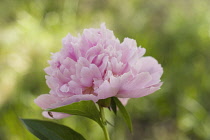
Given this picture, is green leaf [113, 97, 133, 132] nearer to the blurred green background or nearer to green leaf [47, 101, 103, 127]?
green leaf [47, 101, 103, 127]

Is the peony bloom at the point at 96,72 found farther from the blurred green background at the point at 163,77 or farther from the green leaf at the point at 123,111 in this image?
the blurred green background at the point at 163,77

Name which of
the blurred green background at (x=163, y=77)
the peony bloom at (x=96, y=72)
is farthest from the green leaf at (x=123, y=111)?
the blurred green background at (x=163, y=77)

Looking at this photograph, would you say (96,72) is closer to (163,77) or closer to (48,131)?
(48,131)

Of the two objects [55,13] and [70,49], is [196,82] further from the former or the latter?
[70,49]

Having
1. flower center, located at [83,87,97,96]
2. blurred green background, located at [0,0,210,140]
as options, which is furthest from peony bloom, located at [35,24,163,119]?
blurred green background, located at [0,0,210,140]

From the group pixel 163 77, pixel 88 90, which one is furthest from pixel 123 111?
pixel 163 77
